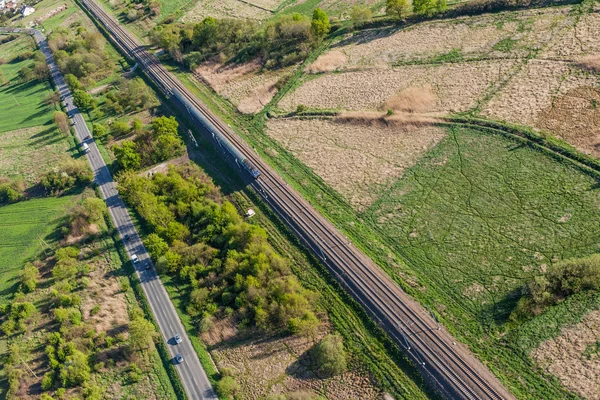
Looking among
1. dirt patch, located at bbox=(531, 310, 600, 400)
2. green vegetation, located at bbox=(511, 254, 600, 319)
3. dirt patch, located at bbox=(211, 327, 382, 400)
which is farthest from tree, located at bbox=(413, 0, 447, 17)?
dirt patch, located at bbox=(211, 327, 382, 400)

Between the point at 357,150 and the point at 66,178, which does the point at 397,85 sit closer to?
the point at 357,150

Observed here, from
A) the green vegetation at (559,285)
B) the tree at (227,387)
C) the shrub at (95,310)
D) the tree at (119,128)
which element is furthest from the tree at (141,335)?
the tree at (119,128)

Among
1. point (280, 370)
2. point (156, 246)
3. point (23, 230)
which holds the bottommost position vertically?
point (280, 370)

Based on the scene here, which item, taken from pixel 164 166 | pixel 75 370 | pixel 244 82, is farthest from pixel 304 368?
pixel 244 82

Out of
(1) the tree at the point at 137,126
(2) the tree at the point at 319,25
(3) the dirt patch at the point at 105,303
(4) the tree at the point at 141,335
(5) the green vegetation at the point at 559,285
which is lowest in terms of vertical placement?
(3) the dirt patch at the point at 105,303

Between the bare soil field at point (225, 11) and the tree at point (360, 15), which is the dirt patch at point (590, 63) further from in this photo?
the bare soil field at point (225, 11)

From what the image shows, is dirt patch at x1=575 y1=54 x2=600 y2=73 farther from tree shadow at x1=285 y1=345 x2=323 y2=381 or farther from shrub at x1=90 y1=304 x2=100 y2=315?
shrub at x1=90 y1=304 x2=100 y2=315
